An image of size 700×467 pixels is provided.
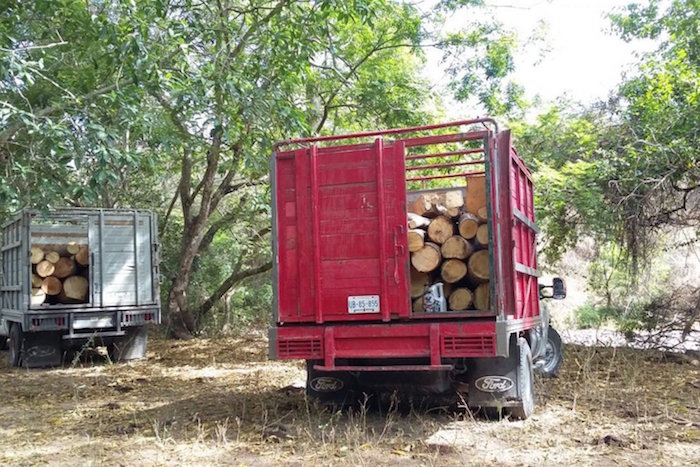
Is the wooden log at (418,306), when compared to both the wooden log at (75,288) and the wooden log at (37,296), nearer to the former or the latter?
the wooden log at (75,288)

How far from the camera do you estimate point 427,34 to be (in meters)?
13.7

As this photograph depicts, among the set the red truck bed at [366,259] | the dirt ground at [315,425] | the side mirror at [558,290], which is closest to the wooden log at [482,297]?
the red truck bed at [366,259]

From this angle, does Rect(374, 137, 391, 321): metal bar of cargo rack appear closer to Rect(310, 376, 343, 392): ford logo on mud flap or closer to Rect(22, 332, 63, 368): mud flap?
Rect(310, 376, 343, 392): ford logo on mud flap

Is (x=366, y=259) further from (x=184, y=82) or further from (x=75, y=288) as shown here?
(x=75, y=288)

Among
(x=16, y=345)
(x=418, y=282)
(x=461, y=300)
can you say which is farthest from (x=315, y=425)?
(x=16, y=345)

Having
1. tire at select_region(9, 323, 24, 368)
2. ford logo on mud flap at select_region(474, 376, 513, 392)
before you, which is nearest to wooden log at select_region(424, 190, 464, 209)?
ford logo on mud flap at select_region(474, 376, 513, 392)

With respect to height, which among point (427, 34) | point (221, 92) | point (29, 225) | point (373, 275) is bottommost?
point (373, 275)

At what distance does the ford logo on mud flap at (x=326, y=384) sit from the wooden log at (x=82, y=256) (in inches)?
261

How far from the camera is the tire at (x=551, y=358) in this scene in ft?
30.1

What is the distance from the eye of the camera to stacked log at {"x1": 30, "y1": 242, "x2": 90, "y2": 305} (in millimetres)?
11688

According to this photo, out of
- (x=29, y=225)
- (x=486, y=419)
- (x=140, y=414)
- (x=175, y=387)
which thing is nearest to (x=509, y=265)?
(x=486, y=419)

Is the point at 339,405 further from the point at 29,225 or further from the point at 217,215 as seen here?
the point at 217,215

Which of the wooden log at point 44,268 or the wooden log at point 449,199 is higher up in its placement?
the wooden log at point 449,199

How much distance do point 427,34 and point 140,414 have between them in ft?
30.7
